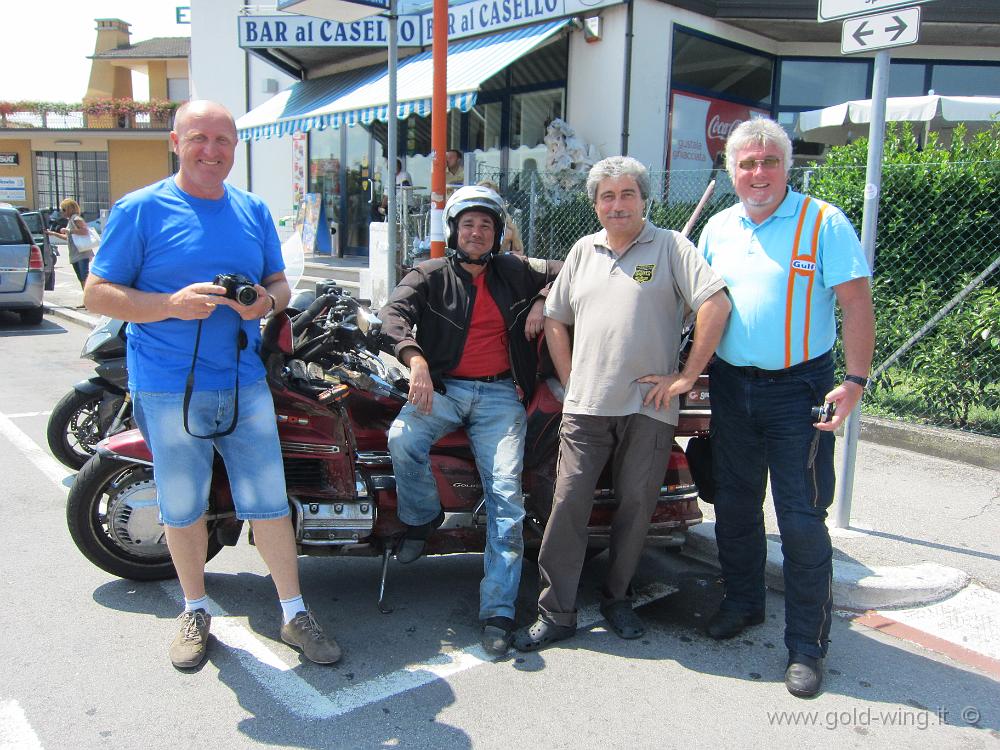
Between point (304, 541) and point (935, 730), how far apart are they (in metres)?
2.43

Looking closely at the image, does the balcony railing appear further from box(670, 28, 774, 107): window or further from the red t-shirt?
the red t-shirt

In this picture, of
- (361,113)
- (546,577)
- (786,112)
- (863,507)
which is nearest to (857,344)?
(546,577)

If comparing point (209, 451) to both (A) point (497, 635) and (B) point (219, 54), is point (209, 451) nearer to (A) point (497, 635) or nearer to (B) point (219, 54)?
(A) point (497, 635)

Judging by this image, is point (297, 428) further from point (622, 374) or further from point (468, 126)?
point (468, 126)

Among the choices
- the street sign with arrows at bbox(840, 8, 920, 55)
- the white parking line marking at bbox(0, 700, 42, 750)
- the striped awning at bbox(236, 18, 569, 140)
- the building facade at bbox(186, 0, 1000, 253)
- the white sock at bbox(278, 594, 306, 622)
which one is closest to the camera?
the white parking line marking at bbox(0, 700, 42, 750)

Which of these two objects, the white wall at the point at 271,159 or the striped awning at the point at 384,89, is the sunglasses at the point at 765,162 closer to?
the striped awning at the point at 384,89

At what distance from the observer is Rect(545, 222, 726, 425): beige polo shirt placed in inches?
126

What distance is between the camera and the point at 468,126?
1360 cm

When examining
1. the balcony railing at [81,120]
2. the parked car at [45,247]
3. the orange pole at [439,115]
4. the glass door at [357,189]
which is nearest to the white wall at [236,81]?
the glass door at [357,189]

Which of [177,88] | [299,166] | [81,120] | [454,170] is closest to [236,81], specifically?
[299,166]

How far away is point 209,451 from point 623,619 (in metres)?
1.81

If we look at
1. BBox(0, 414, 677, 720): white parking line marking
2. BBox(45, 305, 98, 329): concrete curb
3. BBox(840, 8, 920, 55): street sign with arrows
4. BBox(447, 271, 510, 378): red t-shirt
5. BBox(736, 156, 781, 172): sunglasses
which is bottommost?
BBox(0, 414, 677, 720): white parking line marking

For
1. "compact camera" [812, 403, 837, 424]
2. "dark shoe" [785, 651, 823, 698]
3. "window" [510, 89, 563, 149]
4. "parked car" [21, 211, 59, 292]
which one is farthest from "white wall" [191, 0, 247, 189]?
"dark shoe" [785, 651, 823, 698]

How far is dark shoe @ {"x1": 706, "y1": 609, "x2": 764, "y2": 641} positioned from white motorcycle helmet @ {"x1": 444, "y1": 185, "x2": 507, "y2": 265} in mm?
1834
